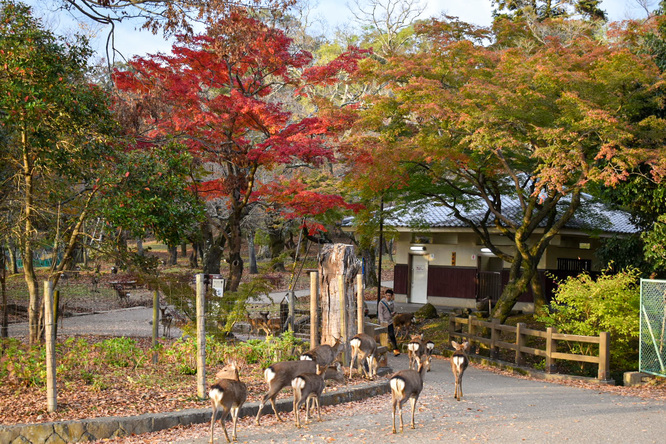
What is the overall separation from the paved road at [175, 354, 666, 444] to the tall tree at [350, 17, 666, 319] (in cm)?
479

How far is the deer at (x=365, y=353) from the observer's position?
10875 millimetres

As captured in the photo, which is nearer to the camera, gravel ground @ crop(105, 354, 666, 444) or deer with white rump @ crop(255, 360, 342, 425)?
gravel ground @ crop(105, 354, 666, 444)

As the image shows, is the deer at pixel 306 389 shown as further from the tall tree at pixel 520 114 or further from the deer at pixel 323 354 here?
the tall tree at pixel 520 114

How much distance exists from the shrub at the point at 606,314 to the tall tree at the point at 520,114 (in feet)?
7.67

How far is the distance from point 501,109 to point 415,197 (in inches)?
271

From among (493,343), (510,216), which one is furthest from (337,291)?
(510,216)

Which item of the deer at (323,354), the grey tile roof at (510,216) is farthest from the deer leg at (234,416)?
the grey tile roof at (510,216)

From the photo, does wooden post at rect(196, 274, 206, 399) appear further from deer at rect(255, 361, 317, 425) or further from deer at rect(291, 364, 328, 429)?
deer at rect(291, 364, 328, 429)

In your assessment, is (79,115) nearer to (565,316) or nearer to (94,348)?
(94,348)

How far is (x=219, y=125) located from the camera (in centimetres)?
1608

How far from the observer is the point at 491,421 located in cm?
870

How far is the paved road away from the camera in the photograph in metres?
7.79

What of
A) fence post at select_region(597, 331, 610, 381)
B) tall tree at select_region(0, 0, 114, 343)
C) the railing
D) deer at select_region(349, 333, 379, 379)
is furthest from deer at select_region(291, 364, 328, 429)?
fence post at select_region(597, 331, 610, 381)

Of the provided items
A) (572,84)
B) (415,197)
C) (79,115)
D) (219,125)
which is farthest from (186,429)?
(415,197)
